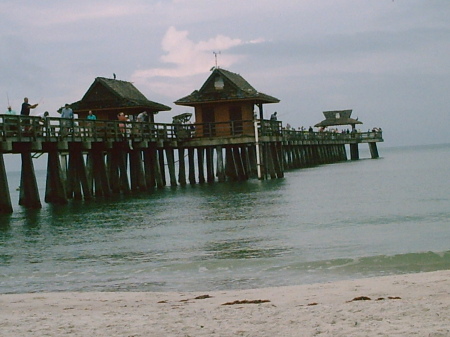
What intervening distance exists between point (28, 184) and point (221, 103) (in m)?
16.8

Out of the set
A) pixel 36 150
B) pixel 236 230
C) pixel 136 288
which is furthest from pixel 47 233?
pixel 136 288

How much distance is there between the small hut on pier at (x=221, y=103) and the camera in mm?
41531

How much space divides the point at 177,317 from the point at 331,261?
20.1 feet

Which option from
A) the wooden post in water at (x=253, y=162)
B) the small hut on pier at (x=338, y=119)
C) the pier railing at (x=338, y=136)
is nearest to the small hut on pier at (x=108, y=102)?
the wooden post in water at (x=253, y=162)

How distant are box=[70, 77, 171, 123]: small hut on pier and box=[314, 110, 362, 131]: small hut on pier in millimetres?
50423

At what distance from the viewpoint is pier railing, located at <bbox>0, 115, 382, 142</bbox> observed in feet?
82.4

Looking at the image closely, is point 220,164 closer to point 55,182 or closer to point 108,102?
point 108,102

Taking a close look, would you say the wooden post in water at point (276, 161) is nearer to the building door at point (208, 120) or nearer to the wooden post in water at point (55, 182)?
the building door at point (208, 120)

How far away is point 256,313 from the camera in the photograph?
8.23m

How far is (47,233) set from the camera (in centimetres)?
2027

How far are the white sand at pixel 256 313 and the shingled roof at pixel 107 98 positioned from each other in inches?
1201

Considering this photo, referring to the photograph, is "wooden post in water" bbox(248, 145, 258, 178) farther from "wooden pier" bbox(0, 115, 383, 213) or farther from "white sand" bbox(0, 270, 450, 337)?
"white sand" bbox(0, 270, 450, 337)

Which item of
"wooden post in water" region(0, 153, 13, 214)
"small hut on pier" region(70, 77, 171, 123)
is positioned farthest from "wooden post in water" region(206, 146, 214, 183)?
"wooden post in water" region(0, 153, 13, 214)

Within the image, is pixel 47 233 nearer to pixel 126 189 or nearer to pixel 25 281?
pixel 25 281
